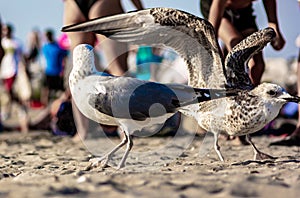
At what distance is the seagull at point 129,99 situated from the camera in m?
3.20

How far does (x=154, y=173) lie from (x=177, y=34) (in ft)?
3.49

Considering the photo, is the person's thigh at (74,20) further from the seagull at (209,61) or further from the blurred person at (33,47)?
the blurred person at (33,47)

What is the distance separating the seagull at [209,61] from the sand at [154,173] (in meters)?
0.28

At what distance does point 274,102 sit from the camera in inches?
135

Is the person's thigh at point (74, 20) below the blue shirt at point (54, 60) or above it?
above

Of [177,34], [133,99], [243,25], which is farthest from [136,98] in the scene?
[243,25]

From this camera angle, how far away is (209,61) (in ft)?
12.2

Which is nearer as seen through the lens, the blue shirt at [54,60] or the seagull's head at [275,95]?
the seagull's head at [275,95]

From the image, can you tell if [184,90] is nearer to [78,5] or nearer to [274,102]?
[274,102]

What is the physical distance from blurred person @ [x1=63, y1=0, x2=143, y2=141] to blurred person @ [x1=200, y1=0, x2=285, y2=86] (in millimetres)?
754

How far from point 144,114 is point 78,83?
453mm

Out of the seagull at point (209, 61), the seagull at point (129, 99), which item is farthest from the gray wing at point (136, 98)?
the seagull at point (209, 61)

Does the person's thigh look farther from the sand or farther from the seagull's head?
the seagull's head

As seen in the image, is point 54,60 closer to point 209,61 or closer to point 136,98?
point 209,61
